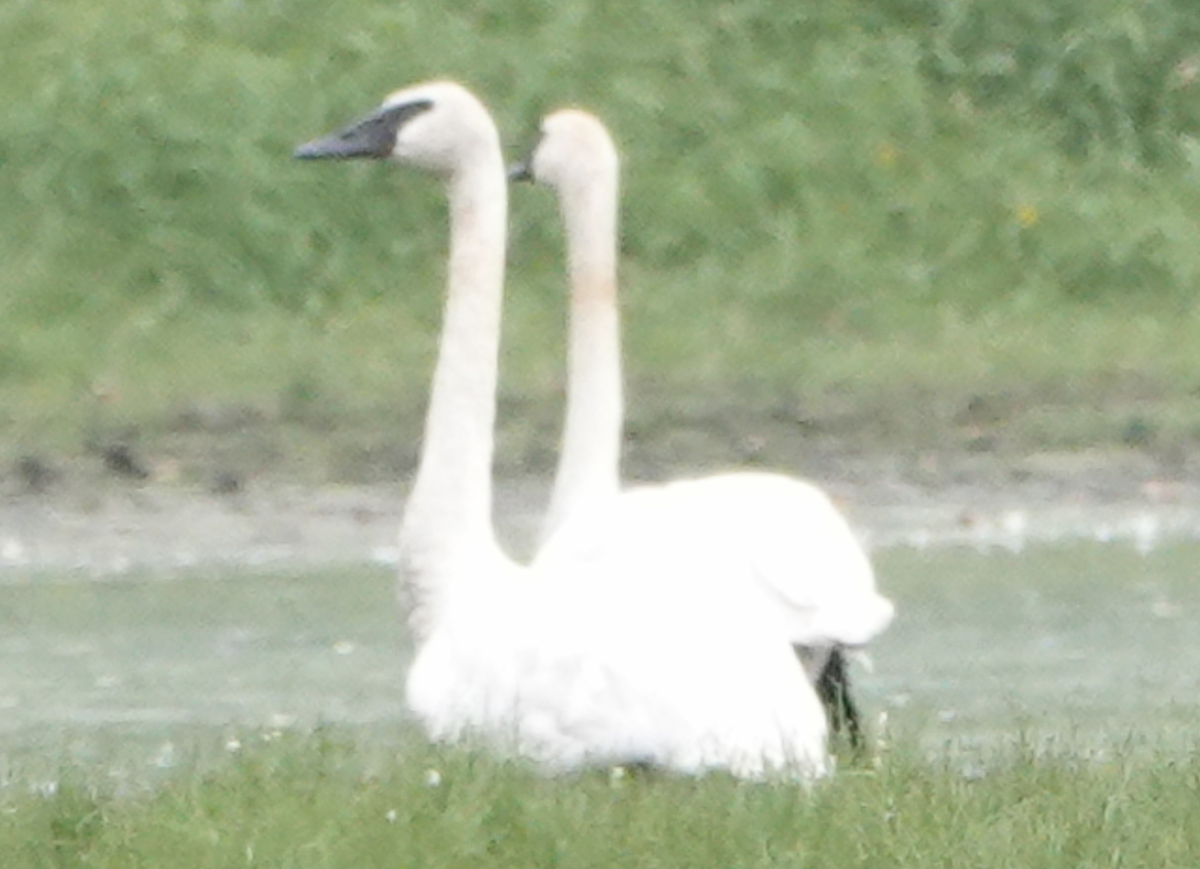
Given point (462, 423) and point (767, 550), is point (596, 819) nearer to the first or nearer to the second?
point (767, 550)

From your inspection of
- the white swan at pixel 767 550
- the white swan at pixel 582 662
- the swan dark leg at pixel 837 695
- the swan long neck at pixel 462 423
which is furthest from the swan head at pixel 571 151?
the swan dark leg at pixel 837 695

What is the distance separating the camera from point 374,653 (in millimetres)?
9398

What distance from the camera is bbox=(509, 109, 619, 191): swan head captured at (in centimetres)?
854

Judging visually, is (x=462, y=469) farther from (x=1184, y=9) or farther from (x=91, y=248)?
(x=1184, y=9)

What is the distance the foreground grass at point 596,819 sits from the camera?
17.1 feet

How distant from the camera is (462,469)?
7141 mm

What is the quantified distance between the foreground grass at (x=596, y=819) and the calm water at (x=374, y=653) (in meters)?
0.63

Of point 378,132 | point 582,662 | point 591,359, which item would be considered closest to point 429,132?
point 378,132

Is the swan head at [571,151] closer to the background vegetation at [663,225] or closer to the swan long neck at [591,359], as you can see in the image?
the swan long neck at [591,359]

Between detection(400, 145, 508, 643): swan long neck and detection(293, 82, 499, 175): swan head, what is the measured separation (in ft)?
0.11

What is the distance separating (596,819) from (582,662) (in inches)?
28.1

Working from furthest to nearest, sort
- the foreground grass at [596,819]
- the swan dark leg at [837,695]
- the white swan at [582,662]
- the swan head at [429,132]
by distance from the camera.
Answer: the swan head at [429,132], the swan dark leg at [837,695], the white swan at [582,662], the foreground grass at [596,819]

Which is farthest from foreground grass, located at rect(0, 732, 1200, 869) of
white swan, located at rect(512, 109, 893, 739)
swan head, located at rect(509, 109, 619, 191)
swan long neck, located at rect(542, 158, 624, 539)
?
swan head, located at rect(509, 109, 619, 191)

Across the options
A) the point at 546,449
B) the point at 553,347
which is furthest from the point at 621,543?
the point at 553,347
